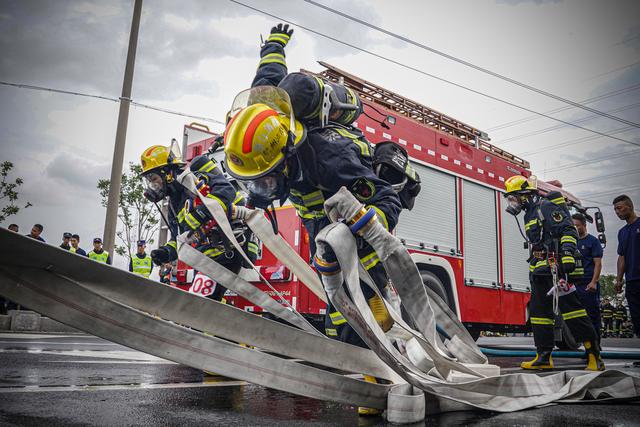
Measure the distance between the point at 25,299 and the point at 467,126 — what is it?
8.00 m

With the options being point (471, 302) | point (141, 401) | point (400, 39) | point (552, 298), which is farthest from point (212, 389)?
point (400, 39)

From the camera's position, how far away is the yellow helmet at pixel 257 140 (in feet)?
7.97

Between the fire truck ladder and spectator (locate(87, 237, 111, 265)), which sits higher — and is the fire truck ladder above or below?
above

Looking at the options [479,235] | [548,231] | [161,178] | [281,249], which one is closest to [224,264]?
[161,178]

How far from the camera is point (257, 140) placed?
7.95 feet

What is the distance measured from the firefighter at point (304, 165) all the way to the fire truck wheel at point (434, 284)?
11.9ft

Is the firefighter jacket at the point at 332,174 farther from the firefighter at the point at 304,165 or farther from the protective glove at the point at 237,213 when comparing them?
the protective glove at the point at 237,213

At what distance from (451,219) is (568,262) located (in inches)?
84.7

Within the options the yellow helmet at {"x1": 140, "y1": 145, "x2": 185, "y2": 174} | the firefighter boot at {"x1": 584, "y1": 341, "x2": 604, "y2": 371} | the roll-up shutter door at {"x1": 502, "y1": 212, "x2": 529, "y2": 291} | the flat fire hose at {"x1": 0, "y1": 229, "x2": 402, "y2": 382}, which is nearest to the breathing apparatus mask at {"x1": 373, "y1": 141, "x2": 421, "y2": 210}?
the flat fire hose at {"x1": 0, "y1": 229, "x2": 402, "y2": 382}

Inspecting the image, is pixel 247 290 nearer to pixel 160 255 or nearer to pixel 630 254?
pixel 160 255

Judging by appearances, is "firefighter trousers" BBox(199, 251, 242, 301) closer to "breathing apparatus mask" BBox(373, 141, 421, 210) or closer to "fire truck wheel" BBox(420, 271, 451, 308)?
"breathing apparatus mask" BBox(373, 141, 421, 210)

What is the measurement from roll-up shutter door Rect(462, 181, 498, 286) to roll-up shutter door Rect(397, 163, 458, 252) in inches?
11.6

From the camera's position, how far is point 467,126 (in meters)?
8.52

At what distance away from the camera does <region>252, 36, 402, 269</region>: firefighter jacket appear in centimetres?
258
